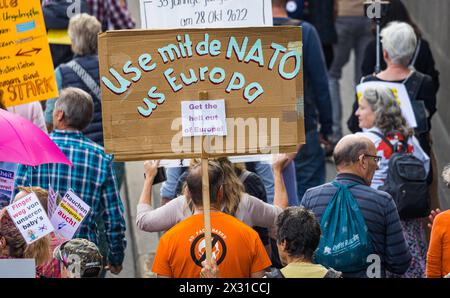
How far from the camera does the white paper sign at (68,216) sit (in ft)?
20.1

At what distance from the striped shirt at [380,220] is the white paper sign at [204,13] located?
1.20 m

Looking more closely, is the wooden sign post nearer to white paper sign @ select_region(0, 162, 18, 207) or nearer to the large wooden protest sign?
the large wooden protest sign

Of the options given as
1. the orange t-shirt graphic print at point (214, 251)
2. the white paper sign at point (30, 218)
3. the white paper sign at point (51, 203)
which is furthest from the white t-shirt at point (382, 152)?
the white paper sign at point (30, 218)

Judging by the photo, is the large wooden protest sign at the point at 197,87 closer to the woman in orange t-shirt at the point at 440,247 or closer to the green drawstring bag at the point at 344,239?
the green drawstring bag at the point at 344,239

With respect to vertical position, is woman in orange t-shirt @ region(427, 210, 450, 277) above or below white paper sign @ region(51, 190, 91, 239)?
below

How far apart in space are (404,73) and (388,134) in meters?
0.90

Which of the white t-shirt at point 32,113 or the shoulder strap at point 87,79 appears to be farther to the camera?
the shoulder strap at point 87,79

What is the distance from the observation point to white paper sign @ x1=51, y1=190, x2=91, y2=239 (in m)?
6.13

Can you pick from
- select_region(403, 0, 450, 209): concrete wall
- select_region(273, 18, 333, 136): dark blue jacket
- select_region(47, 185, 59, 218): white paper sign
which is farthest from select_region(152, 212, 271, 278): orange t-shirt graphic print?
select_region(403, 0, 450, 209): concrete wall

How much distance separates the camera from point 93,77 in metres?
8.49

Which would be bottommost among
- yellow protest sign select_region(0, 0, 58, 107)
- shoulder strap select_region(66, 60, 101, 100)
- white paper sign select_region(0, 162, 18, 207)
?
white paper sign select_region(0, 162, 18, 207)

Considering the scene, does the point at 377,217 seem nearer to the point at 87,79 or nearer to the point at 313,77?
the point at 313,77

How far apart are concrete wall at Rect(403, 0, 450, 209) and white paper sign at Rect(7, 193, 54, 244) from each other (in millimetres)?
4595
